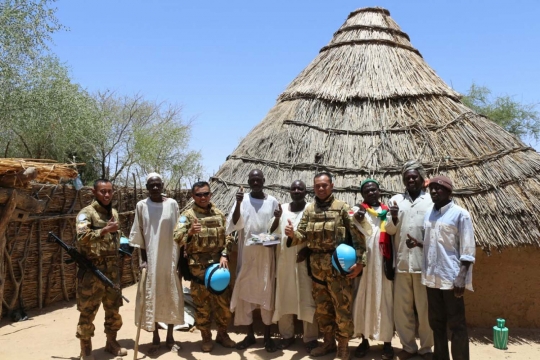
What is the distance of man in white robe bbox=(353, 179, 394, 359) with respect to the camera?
4816 mm

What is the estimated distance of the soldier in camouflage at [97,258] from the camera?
475cm

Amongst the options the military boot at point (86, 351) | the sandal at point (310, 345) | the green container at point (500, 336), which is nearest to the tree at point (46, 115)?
the military boot at point (86, 351)

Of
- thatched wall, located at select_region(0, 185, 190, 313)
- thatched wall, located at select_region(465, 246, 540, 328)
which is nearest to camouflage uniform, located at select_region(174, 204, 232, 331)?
thatched wall, located at select_region(0, 185, 190, 313)

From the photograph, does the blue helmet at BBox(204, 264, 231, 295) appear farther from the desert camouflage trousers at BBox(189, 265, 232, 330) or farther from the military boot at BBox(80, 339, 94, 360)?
the military boot at BBox(80, 339, 94, 360)

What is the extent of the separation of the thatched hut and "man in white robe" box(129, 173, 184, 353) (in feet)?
4.13

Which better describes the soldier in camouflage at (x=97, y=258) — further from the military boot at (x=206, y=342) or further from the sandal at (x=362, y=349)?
the sandal at (x=362, y=349)

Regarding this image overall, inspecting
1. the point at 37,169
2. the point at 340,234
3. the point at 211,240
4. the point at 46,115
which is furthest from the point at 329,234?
the point at 46,115

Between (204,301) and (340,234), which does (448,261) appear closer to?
(340,234)

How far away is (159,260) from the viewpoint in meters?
5.17

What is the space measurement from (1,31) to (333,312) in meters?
11.3

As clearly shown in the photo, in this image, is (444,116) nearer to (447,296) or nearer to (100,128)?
(447,296)

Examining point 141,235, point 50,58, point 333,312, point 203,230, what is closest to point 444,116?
point 333,312

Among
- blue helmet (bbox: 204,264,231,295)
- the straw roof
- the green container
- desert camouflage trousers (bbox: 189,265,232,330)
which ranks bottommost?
the green container

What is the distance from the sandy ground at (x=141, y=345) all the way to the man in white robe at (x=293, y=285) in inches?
7.9
